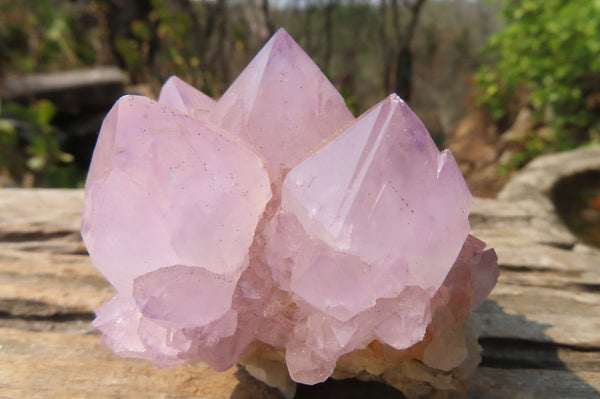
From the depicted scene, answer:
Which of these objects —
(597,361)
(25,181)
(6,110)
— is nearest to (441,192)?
(597,361)

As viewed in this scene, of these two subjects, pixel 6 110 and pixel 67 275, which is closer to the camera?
pixel 67 275

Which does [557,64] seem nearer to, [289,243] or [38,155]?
[289,243]

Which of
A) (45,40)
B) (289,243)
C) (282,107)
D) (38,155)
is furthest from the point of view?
(45,40)

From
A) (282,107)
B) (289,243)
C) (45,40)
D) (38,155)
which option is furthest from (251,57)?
(45,40)

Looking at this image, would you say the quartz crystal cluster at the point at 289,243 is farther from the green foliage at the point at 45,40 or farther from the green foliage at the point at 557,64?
the green foliage at the point at 45,40

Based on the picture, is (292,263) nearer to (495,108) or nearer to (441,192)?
(441,192)
